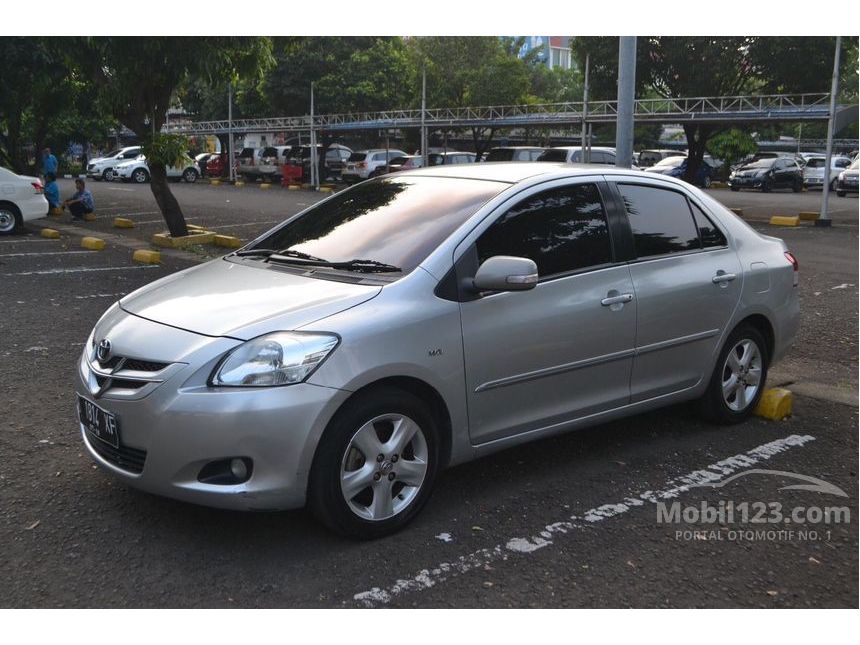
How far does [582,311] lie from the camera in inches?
178

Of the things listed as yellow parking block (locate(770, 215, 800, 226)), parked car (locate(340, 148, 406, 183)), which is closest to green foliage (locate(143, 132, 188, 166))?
yellow parking block (locate(770, 215, 800, 226))

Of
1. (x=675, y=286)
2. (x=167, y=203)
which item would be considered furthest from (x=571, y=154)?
(x=675, y=286)

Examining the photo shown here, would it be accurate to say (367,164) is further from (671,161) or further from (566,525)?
(566,525)

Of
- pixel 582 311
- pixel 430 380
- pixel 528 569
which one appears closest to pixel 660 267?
pixel 582 311

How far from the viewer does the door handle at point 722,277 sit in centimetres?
523

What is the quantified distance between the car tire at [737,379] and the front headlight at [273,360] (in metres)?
2.78

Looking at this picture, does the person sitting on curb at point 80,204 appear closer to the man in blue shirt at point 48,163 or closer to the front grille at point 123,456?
the man in blue shirt at point 48,163

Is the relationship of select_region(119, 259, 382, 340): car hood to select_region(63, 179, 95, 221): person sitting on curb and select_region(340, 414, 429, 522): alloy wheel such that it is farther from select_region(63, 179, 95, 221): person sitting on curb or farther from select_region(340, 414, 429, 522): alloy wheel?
select_region(63, 179, 95, 221): person sitting on curb

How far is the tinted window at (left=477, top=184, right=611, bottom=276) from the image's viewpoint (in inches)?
174

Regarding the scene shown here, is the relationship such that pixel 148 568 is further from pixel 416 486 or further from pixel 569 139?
pixel 569 139

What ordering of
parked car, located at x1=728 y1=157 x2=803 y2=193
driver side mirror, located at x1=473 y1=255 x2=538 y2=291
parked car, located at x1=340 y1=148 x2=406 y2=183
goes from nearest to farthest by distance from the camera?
driver side mirror, located at x1=473 y1=255 x2=538 y2=291, parked car, located at x1=340 y1=148 x2=406 y2=183, parked car, located at x1=728 y1=157 x2=803 y2=193

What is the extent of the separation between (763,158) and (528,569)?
35.8 meters

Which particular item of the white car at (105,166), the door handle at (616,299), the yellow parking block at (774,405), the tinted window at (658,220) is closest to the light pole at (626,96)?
the tinted window at (658,220)

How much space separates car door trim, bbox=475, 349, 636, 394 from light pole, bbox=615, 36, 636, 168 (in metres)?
3.80
